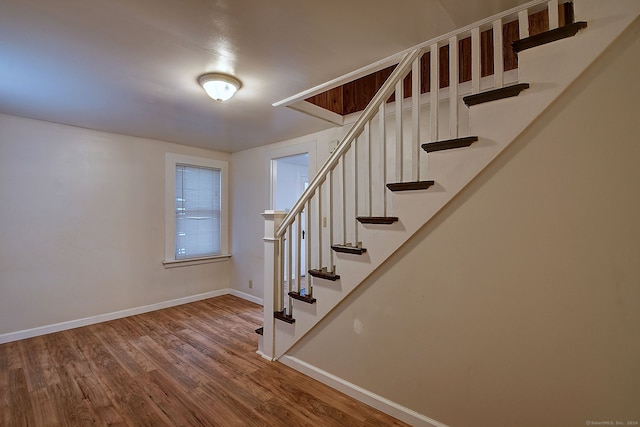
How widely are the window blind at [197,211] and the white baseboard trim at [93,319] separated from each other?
60 centimetres

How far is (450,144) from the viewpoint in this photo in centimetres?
150

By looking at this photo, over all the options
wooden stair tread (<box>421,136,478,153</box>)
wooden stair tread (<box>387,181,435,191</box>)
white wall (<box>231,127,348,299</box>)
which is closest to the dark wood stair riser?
wooden stair tread (<box>387,181,435,191</box>)

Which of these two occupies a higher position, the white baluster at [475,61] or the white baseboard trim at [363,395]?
the white baluster at [475,61]

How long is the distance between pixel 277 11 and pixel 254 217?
117 inches

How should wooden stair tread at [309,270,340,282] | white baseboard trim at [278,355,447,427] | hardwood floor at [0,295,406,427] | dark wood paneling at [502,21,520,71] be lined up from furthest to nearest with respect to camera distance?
dark wood paneling at [502,21,520,71]
wooden stair tread at [309,270,340,282]
hardwood floor at [0,295,406,427]
white baseboard trim at [278,355,447,427]

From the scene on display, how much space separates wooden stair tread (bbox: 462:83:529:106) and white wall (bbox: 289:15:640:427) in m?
0.16

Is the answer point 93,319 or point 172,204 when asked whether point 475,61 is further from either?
point 93,319

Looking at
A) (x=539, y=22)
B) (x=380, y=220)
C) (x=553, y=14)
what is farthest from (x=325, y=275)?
(x=539, y=22)

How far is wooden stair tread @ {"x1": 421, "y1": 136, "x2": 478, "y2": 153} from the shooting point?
4.74 ft

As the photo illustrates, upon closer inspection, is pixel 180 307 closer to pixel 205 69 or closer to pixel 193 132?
pixel 193 132

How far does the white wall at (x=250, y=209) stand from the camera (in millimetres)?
4008

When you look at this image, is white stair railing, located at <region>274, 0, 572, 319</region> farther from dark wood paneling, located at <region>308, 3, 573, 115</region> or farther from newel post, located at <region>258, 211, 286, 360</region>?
dark wood paneling, located at <region>308, 3, 573, 115</region>

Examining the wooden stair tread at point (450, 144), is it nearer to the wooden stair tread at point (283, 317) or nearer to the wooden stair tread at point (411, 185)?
the wooden stair tread at point (411, 185)

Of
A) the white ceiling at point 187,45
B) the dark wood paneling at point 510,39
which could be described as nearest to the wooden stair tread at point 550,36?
the white ceiling at point 187,45
